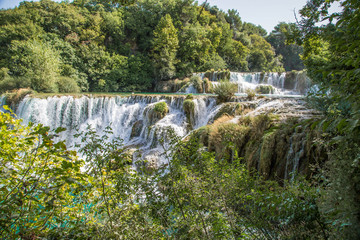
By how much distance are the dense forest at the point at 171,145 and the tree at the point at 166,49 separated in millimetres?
130

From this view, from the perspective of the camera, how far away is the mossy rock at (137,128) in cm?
1061

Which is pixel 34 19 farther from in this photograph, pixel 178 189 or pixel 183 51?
pixel 178 189

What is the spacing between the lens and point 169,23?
22.8m

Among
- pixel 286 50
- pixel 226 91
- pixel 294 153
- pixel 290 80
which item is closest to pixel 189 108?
pixel 226 91

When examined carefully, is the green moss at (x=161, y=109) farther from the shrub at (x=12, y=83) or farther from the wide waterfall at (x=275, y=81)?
the shrub at (x=12, y=83)

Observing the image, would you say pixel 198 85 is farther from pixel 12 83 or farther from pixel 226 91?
pixel 12 83

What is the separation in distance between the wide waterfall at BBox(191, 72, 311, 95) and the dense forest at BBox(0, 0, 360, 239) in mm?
5629

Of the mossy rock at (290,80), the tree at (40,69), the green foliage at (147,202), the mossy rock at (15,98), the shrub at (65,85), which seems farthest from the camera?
the shrub at (65,85)

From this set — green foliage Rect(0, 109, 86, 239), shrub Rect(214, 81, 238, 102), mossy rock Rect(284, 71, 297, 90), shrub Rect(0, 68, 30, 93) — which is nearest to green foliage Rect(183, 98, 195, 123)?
shrub Rect(214, 81, 238, 102)

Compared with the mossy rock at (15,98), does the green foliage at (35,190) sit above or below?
above

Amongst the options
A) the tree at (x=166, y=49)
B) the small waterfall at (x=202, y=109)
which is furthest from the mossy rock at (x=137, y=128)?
the tree at (x=166, y=49)

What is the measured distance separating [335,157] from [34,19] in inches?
1144

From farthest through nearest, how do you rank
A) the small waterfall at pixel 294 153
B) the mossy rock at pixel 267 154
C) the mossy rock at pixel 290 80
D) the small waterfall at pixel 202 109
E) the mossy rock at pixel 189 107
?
1. the mossy rock at pixel 290 80
2. the mossy rock at pixel 189 107
3. the small waterfall at pixel 202 109
4. the mossy rock at pixel 267 154
5. the small waterfall at pixel 294 153

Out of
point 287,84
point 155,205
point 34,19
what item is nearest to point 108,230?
point 155,205
